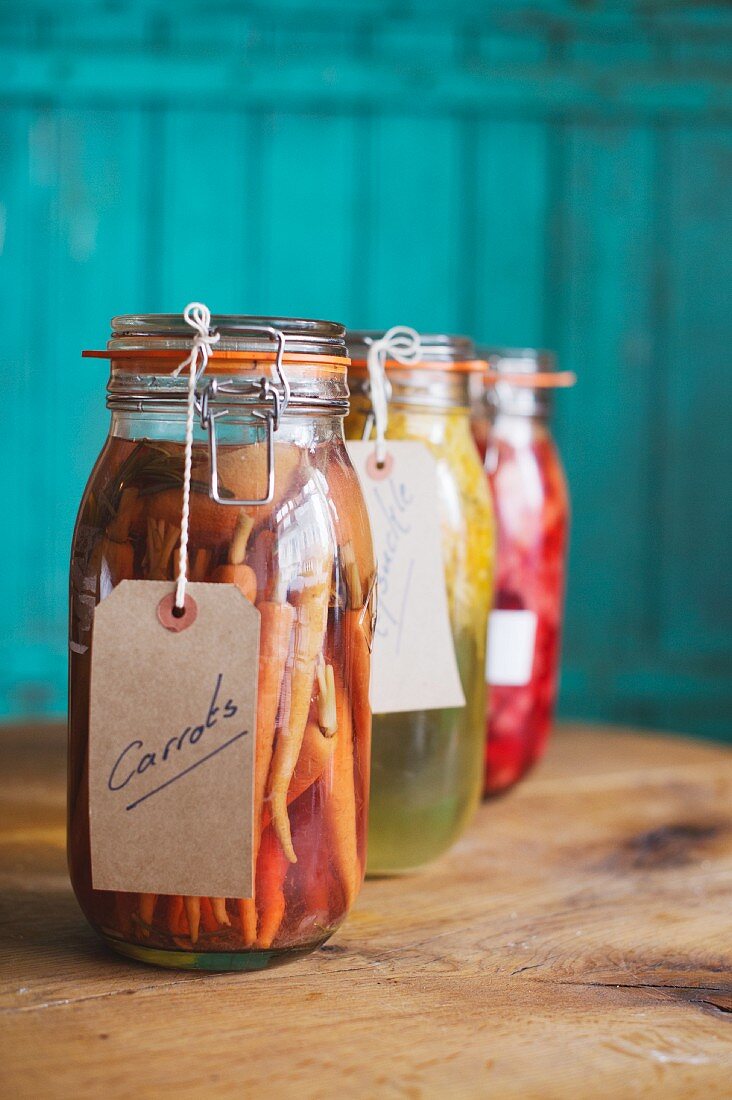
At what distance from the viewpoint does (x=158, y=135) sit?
219cm

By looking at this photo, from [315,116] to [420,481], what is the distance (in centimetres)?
166

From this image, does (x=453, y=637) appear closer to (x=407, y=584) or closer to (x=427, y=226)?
(x=407, y=584)

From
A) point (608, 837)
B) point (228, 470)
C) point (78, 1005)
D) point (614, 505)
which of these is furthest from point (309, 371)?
point (614, 505)

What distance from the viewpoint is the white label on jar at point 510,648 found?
0.97 m

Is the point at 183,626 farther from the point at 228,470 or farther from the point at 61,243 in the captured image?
the point at 61,243

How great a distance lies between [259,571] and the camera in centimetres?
57

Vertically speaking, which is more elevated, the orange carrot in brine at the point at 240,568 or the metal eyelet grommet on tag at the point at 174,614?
Result: the orange carrot in brine at the point at 240,568

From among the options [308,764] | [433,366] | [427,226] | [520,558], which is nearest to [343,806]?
[308,764]

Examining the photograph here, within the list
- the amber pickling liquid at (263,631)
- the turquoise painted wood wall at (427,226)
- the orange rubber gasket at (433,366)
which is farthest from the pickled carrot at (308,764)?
the turquoise painted wood wall at (427,226)

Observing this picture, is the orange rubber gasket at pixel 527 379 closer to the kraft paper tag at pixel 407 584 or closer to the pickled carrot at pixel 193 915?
the kraft paper tag at pixel 407 584

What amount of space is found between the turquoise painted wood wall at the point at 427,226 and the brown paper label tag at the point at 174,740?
1.65 metres

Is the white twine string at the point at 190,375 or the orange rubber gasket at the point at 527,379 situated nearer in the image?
the white twine string at the point at 190,375

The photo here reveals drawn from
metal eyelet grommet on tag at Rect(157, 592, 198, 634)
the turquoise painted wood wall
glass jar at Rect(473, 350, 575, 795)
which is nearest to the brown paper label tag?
metal eyelet grommet on tag at Rect(157, 592, 198, 634)

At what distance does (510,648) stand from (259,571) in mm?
440
